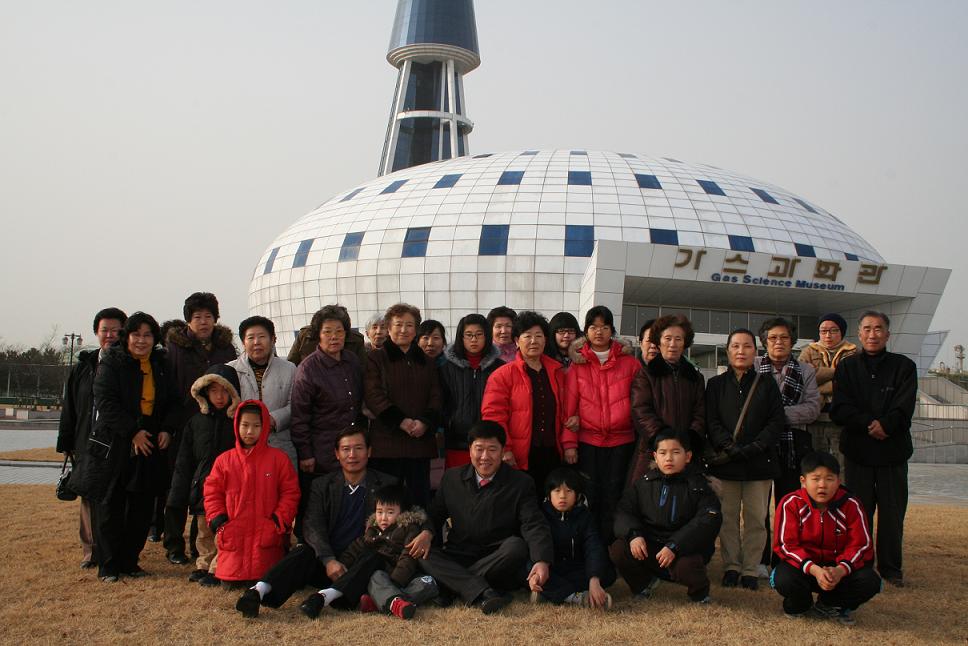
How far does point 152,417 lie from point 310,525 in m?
1.57

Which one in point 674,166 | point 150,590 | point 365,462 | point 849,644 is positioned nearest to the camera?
point 849,644

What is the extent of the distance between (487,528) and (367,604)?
0.85 metres

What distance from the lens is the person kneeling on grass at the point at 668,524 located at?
449 cm

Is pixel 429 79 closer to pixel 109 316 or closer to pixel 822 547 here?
pixel 109 316

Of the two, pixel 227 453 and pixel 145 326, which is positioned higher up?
pixel 145 326

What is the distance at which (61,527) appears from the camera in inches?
273

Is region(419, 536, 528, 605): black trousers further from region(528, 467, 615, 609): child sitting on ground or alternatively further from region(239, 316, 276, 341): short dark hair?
region(239, 316, 276, 341): short dark hair

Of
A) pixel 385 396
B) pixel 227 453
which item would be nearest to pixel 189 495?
pixel 227 453

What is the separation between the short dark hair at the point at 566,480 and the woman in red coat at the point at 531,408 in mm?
404

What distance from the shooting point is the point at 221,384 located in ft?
17.0

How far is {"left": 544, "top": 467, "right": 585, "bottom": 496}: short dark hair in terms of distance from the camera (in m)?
4.84

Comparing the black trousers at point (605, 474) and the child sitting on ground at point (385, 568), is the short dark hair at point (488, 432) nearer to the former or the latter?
the child sitting on ground at point (385, 568)

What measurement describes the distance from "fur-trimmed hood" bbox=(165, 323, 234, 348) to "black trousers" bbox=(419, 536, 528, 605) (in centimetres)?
270

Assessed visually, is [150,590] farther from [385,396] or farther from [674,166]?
[674,166]
